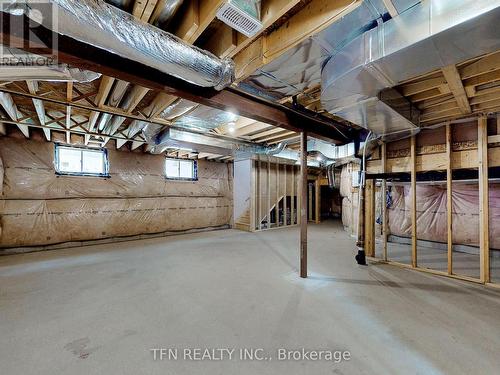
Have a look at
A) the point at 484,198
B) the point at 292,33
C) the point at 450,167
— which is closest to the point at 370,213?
the point at 450,167

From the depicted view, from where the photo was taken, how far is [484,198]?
275 cm

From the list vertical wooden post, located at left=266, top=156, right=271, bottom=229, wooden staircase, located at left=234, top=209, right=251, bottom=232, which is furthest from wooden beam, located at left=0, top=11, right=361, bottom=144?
wooden staircase, located at left=234, top=209, right=251, bottom=232

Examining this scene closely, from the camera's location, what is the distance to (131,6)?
1.47 meters

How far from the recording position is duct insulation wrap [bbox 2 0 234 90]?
106 cm

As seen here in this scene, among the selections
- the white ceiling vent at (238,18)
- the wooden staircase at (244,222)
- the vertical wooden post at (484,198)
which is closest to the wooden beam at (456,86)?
the vertical wooden post at (484,198)

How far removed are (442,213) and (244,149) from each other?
165 inches

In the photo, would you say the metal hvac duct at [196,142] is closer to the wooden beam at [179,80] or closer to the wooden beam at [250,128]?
the wooden beam at [250,128]

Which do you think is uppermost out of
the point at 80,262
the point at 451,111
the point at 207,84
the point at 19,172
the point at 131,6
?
the point at 131,6

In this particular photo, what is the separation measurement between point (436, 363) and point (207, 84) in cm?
241

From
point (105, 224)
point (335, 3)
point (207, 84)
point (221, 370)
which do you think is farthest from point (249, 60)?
point (105, 224)

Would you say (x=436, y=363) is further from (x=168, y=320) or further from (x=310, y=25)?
(x=310, y=25)

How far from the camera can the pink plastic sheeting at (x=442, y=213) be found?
4016mm

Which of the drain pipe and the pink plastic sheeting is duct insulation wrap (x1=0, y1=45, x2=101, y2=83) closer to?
the drain pipe

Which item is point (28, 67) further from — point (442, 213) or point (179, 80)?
point (442, 213)
